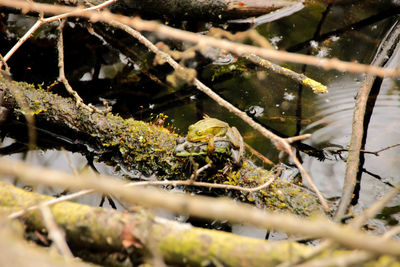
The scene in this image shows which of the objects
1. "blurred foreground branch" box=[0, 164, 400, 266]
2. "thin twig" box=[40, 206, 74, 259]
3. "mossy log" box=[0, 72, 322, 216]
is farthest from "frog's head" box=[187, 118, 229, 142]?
"thin twig" box=[40, 206, 74, 259]

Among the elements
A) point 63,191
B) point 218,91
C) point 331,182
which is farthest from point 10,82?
point 331,182

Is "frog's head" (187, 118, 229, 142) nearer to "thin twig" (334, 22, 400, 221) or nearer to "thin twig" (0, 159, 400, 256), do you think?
"thin twig" (334, 22, 400, 221)

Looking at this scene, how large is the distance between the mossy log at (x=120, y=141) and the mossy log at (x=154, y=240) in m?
0.96

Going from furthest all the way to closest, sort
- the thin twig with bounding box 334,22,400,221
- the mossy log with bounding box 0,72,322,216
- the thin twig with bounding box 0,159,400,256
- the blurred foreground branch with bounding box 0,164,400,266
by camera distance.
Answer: the mossy log with bounding box 0,72,322,216
the thin twig with bounding box 334,22,400,221
the blurred foreground branch with bounding box 0,164,400,266
the thin twig with bounding box 0,159,400,256

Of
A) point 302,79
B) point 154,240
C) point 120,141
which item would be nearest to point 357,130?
point 302,79

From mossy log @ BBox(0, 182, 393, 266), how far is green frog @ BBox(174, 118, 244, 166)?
0.98 m

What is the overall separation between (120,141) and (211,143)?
3.53 feet

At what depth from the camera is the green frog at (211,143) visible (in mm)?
3104

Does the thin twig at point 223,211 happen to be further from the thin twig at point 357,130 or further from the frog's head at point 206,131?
the frog's head at point 206,131

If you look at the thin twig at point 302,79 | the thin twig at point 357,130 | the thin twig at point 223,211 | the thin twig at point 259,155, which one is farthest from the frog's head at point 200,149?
the thin twig at point 223,211

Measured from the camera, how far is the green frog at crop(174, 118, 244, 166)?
122 inches

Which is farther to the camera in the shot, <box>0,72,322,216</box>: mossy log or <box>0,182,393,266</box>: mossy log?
<box>0,72,322,216</box>: mossy log

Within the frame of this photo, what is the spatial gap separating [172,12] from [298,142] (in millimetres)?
2708

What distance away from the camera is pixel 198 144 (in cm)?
313
